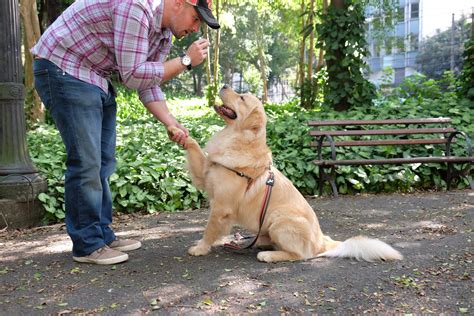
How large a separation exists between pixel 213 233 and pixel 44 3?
41.0ft

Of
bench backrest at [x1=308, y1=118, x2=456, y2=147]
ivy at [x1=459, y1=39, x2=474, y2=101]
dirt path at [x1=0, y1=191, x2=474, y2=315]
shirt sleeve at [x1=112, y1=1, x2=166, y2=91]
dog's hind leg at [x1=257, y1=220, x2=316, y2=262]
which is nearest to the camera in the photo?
dirt path at [x1=0, y1=191, x2=474, y2=315]

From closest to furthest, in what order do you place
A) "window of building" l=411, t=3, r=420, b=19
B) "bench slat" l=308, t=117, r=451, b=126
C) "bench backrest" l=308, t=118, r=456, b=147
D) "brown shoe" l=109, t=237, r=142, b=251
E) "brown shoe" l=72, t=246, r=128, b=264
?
1. "brown shoe" l=72, t=246, r=128, b=264
2. "brown shoe" l=109, t=237, r=142, b=251
3. "bench backrest" l=308, t=118, r=456, b=147
4. "bench slat" l=308, t=117, r=451, b=126
5. "window of building" l=411, t=3, r=420, b=19

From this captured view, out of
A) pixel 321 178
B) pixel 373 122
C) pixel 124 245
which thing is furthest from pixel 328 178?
pixel 124 245

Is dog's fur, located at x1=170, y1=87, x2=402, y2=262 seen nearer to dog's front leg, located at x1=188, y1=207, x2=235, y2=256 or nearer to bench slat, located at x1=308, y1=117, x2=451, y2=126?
dog's front leg, located at x1=188, y1=207, x2=235, y2=256

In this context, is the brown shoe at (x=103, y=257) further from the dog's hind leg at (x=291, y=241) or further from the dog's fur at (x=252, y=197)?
the dog's hind leg at (x=291, y=241)

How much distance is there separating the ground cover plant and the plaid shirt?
8.03 ft

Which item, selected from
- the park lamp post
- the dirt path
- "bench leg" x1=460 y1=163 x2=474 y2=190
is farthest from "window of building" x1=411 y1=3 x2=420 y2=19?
the park lamp post

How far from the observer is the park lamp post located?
16.2 feet

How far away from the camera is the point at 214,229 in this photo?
3.88m

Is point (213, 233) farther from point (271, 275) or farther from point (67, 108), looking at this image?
point (67, 108)

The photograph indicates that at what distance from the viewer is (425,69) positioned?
45906mm

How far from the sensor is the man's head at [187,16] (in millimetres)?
3252

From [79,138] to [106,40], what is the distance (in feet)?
2.33

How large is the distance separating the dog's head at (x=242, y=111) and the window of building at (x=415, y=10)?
69.2 metres
